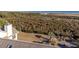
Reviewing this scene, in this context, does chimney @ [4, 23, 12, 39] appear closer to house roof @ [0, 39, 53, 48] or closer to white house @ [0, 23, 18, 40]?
white house @ [0, 23, 18, 40]

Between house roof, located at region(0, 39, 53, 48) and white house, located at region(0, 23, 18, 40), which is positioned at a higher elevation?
white house, located at region(0, 23, 18, 40)

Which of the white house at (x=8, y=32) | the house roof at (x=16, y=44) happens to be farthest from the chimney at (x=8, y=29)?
the house roof at (x=16, y=44)

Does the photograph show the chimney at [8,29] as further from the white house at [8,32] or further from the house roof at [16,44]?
the house roof at [16,44]

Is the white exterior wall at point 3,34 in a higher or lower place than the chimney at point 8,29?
lower

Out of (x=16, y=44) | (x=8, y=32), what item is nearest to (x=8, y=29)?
(x=8, y=32)

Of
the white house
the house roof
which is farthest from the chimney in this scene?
the house roof

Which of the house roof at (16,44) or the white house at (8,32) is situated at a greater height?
the white house at (8,32)

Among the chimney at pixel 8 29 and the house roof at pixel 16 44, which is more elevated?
the chimney at pixel 8 29

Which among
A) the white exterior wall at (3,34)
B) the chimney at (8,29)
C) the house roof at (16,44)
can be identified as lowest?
the house roof at (16,44)
